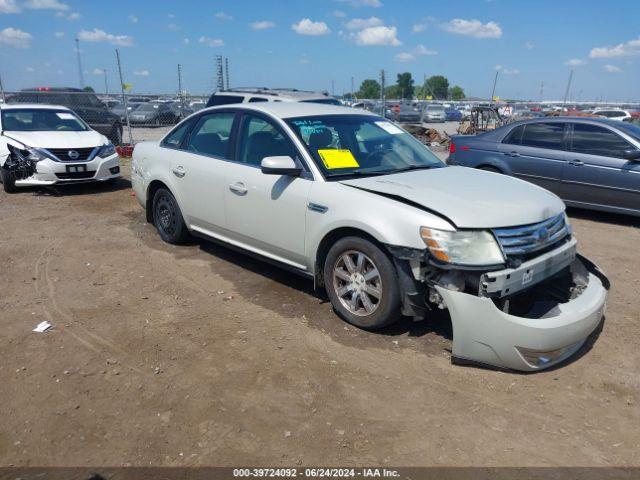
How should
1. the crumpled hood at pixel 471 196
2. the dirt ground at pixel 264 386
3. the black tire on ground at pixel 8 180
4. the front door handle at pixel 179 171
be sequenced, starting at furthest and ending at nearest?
the black tire on ground at pixel 8 180
the front door handle at pixel 179 171
the crumpled hood at pixel 471 196
the dirt ground at pixel 264 386

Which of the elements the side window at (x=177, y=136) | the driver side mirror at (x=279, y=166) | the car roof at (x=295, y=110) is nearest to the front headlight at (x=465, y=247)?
the driver side mirror at (x=279, y=166)

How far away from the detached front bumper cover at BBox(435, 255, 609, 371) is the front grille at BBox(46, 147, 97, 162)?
293 inches

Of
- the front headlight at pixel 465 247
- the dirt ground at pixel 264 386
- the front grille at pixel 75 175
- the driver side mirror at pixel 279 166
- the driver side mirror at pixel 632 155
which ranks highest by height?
the driver side mirror at pixel 279 166

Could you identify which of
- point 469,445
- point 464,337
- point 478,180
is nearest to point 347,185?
point 478,180

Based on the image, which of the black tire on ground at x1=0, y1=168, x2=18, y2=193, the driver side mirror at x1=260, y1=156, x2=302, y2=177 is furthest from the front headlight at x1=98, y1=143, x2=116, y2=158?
the driver side mirror at x1=260, y1=156, x2=302, y2=177

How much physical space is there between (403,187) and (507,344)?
136cm

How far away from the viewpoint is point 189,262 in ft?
18.0

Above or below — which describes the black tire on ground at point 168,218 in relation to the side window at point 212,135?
below

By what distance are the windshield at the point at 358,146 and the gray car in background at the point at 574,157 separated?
3.63 m

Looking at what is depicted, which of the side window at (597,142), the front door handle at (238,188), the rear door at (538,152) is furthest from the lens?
the rear door at (538,152)

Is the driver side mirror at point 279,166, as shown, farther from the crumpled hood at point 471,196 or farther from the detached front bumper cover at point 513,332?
the detached front bumper cover at point 513,332

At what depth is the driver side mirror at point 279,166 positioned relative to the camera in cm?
403

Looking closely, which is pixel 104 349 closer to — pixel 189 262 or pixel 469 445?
Result: pixel 189 262

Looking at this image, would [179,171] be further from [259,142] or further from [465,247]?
[465,247]
